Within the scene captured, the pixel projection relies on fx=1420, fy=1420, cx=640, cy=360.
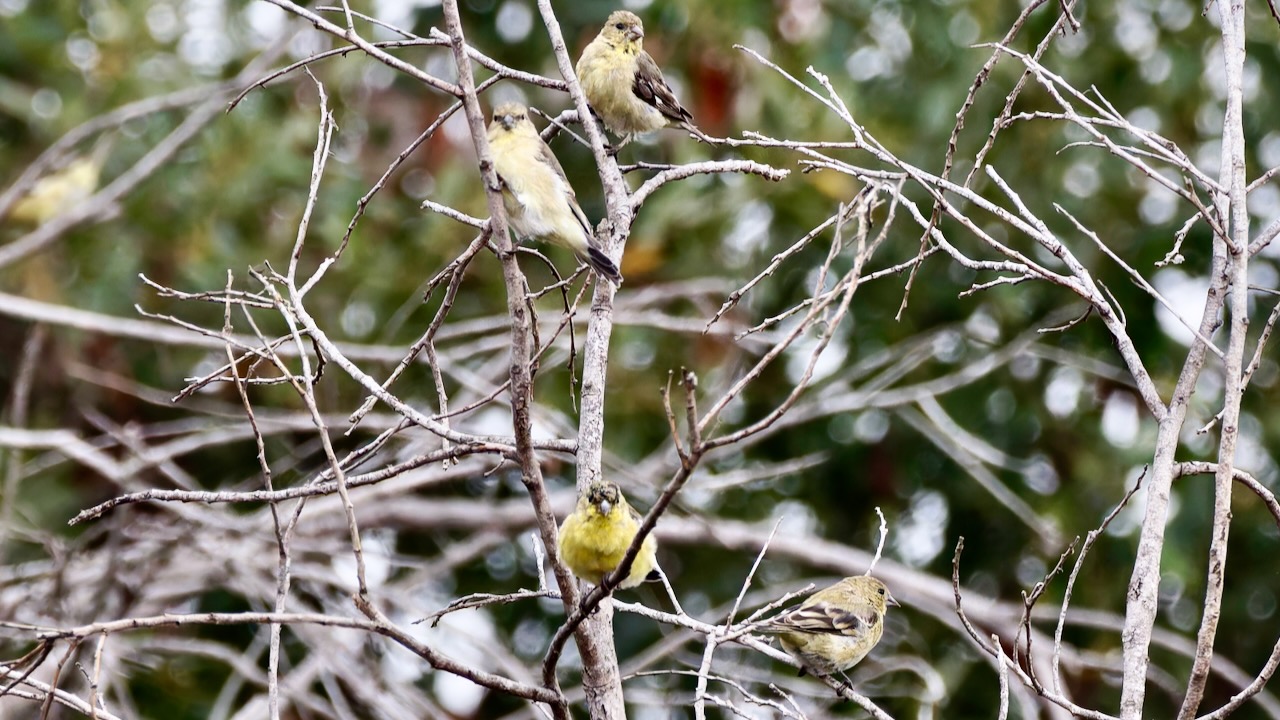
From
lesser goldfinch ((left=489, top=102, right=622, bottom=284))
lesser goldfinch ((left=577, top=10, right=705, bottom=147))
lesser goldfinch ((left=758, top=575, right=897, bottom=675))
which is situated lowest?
lesser goldfinch ((left=758, top=575, right=897, bottom=675))

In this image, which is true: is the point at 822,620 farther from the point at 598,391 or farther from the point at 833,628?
the point at 598,391

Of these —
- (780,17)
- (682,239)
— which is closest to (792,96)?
(780,17)

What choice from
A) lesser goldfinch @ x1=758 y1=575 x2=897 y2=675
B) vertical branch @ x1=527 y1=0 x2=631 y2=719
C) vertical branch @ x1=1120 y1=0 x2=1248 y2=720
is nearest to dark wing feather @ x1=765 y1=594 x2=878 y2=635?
lesser goldfinch @ x1=758 y1=575 x2=897 y2=675

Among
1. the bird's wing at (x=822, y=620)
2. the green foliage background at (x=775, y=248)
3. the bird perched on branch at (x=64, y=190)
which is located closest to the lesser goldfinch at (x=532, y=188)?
the bird's wing at (x=822, y=620)

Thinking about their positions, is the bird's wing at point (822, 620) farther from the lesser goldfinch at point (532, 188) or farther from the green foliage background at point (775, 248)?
the green foliage background at point (775, 248)

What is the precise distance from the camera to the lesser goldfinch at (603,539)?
3.56 m

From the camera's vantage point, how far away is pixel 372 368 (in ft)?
25.6

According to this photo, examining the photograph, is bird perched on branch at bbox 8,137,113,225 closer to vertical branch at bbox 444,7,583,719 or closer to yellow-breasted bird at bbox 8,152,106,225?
yellow-breasted bird at bbox 8,152,106,225

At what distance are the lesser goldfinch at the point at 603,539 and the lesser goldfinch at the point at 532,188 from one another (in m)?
0.67

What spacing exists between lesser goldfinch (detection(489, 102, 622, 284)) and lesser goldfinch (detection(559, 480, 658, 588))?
669 mm

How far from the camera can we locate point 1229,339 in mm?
2717

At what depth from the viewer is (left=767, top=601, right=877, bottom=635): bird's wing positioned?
4766mm

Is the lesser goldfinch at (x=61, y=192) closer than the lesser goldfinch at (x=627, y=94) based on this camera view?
No

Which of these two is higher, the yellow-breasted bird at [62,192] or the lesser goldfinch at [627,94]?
the yellow-breasted bird at [62,192]
